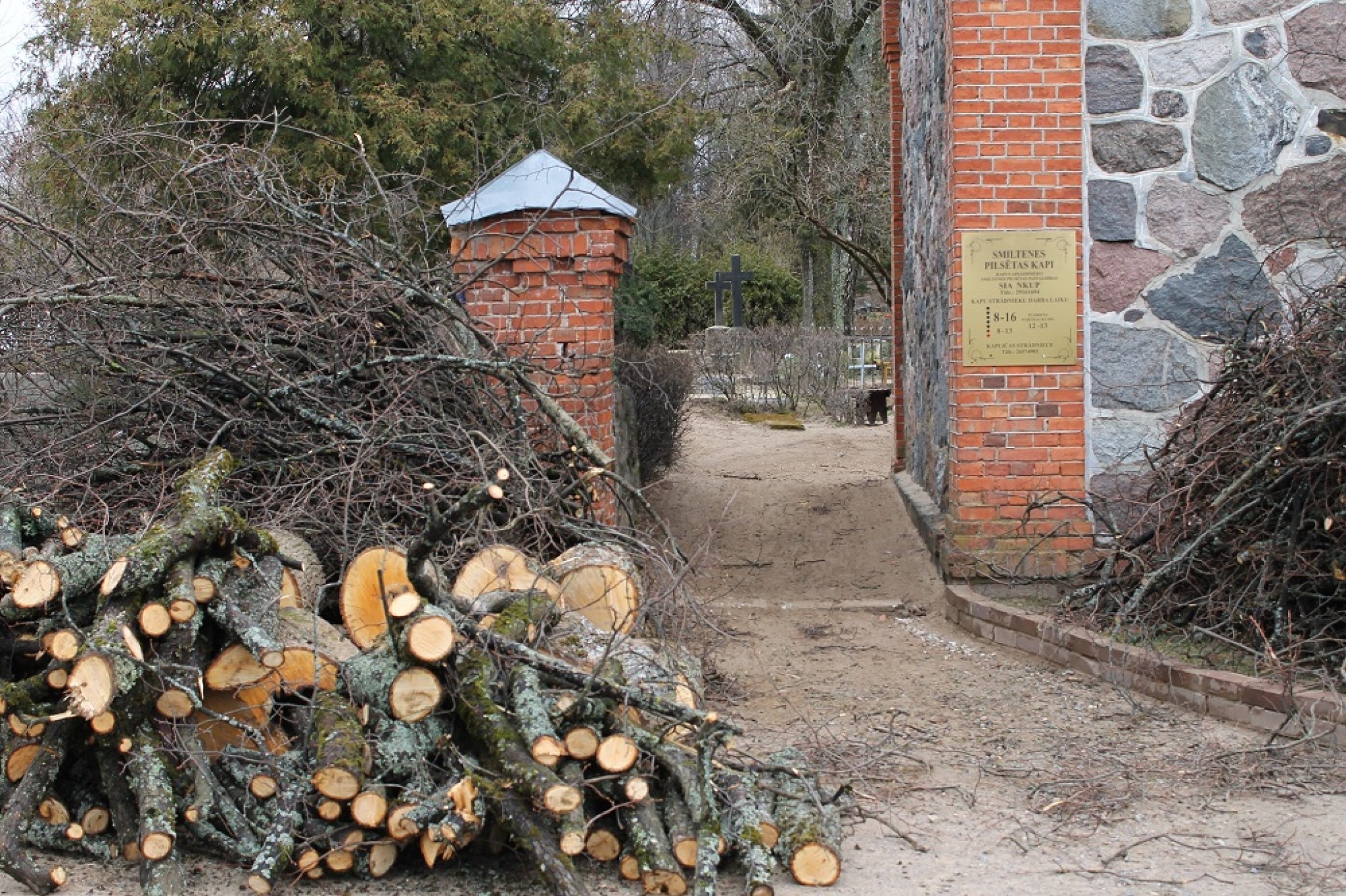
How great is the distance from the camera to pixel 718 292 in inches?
920

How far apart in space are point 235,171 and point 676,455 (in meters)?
6.25

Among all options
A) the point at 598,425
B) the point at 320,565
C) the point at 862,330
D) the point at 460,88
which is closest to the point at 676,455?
the point at 460,88

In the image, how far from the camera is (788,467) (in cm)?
1212

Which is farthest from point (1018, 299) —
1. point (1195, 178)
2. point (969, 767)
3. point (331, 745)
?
point (331, 745)

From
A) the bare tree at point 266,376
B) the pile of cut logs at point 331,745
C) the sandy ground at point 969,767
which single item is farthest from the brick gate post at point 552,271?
the pile of cut logs at point 331,745

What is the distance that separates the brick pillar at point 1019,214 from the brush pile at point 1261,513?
715 millimetres

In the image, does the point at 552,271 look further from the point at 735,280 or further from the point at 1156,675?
the point at 735,280

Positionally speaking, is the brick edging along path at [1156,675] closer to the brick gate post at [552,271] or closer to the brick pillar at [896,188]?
the brick gate post at [552,271]

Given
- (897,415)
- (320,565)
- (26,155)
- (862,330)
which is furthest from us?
(862,330)

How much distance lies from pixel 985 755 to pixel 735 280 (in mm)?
18840

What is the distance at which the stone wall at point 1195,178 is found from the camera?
6.73m

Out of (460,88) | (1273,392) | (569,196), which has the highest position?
(460,88)

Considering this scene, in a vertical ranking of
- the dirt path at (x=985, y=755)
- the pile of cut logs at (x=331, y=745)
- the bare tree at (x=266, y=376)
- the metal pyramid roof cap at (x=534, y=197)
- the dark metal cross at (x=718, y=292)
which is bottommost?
the dirt path at (x=985, y=755)

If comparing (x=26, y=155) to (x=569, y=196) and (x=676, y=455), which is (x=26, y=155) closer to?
(x=569, y=196)
